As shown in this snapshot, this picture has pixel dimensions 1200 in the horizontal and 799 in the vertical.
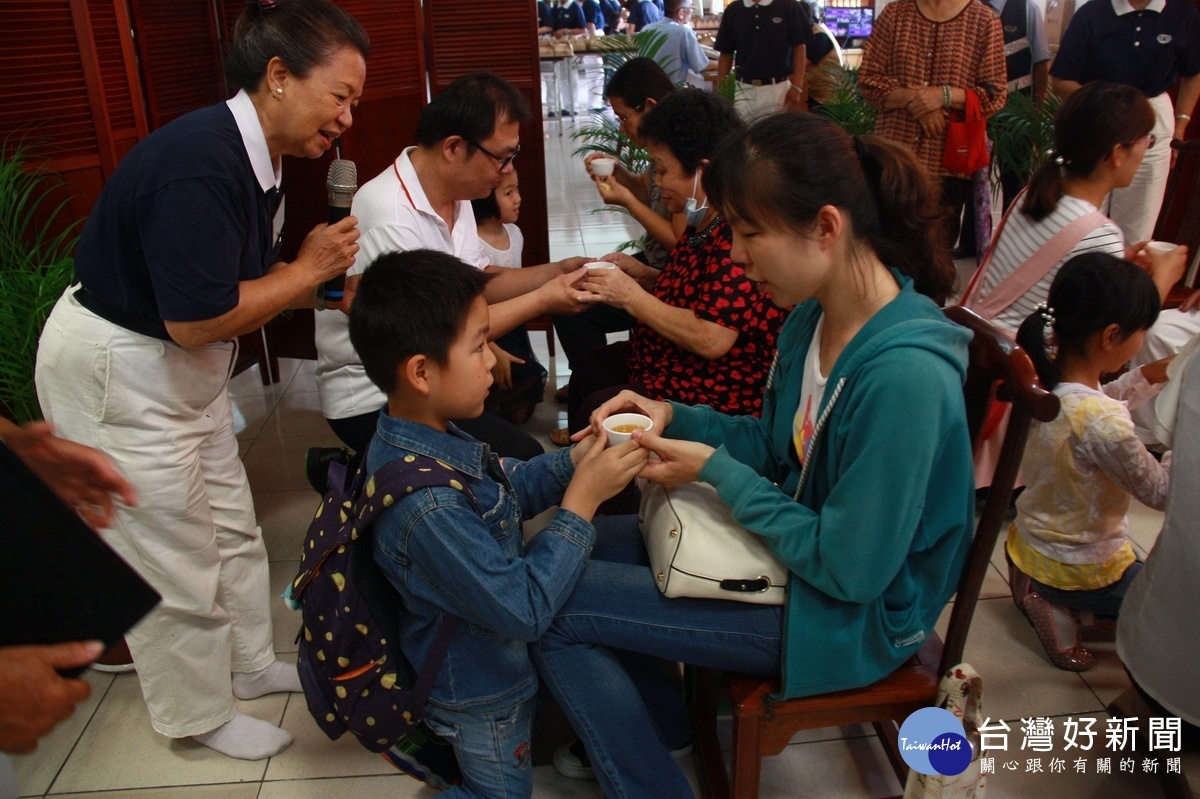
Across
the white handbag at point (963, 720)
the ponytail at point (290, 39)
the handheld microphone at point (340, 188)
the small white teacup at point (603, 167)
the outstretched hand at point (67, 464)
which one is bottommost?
the white handbag at point (963, 720)

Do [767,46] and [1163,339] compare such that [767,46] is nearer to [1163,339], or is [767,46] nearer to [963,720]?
[1163,339]

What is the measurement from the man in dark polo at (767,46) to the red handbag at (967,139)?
6.09 ft

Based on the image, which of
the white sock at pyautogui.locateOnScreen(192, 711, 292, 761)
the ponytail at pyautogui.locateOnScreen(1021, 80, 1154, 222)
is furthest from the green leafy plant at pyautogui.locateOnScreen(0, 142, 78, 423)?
the ponytail at pyautogui.locateOnScreen(1021, 80, 1154, 222)

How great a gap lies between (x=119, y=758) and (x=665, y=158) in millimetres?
1931

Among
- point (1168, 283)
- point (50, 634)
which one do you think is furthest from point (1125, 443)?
point (50, 634)

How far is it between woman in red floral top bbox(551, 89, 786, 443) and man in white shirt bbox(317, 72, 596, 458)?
20cm

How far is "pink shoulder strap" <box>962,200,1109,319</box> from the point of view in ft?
8.01

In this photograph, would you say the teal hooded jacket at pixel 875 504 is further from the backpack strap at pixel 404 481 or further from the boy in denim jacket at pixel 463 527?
the backpack strap at pixel 404 481

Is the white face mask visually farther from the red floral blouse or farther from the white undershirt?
the white undershirt

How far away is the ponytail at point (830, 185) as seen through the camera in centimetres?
141

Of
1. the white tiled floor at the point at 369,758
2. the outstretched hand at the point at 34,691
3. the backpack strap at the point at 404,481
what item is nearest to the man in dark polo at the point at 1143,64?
the white tiled floor at the point at 369,758

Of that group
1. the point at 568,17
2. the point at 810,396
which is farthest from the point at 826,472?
the point at 568,17

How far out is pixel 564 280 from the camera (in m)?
2.37

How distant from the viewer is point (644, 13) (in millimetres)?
11008
